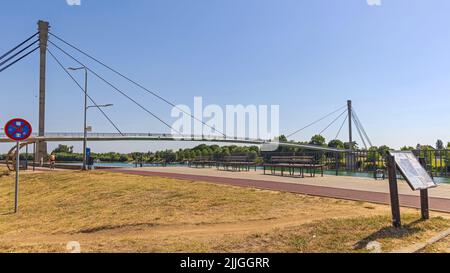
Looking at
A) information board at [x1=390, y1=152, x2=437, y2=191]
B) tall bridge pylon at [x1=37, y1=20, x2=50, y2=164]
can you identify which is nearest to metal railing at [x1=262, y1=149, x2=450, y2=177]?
information board at [x1=390, y1=152, x2=437, y2=191]

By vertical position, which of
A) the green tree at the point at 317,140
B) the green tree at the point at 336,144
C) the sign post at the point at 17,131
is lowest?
the sign post at the point at 17,131

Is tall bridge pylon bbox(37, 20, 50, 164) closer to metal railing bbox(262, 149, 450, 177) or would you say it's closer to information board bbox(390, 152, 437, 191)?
metal railing bbox(262, 149, 450, 177)

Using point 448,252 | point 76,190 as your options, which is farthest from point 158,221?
point 76,190

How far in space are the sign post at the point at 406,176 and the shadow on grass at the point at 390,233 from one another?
5.8 inches

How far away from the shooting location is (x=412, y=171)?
5.46 m

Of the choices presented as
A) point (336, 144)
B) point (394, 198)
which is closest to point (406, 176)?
point (394, 198)

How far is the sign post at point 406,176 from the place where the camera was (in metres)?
5.09

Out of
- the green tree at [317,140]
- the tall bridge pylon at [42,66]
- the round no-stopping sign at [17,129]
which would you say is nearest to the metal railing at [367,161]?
the round no-stopping sign at [17,129]

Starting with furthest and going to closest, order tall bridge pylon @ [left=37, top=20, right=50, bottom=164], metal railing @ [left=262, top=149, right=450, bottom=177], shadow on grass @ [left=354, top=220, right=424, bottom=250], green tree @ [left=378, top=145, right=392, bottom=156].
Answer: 1. tall bridge pylon @ [left=37, top=20, right=50, bottom=164]
2. metal railing @ [left=262, top=149, right=450, bottom=177]
3. green tree @ [left=378, top=145, right=392, bottom=156]
4. shadow on grass @ [left=354, top=220, right=424, bottom=250]

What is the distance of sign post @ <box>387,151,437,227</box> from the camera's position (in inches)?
201

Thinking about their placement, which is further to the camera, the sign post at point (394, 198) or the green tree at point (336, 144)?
the green tree at point (336, 144)

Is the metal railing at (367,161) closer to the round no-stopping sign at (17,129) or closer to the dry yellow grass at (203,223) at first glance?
the dry yellow grass at (203,223)

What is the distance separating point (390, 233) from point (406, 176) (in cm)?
91
